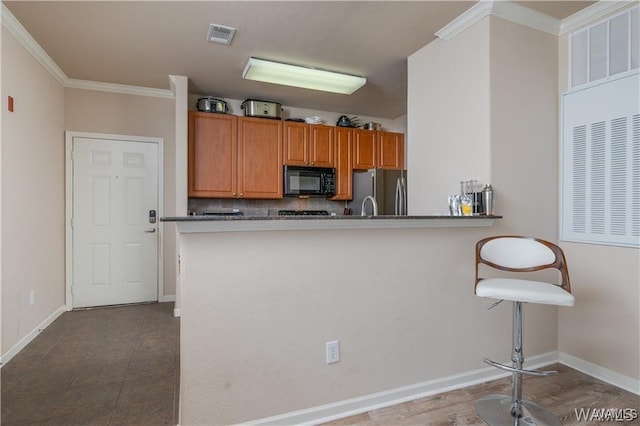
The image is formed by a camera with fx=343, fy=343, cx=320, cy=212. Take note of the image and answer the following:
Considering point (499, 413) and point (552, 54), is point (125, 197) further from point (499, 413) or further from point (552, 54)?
point (552, 54)

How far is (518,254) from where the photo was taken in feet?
6.62

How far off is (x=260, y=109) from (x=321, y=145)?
0.88 metres

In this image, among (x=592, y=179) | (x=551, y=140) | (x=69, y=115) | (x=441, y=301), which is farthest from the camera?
(x=69, y=115)

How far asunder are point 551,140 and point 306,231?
2.06m

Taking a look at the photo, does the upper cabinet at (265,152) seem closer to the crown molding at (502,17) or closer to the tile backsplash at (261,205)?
the tile backsplash at (261,205)

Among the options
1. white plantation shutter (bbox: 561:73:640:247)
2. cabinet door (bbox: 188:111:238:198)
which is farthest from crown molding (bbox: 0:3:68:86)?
white plantation shutter (bbox: 561:73:640:247)

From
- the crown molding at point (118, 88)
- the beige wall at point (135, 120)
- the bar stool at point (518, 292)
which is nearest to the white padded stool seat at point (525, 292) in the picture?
the bar stool at point (518, 292)

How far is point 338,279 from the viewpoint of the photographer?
1945 mm

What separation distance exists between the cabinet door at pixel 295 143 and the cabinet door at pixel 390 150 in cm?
108

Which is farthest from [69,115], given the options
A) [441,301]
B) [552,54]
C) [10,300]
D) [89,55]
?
[552,54]

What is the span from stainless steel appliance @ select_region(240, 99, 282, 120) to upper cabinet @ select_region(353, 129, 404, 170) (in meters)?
1.12

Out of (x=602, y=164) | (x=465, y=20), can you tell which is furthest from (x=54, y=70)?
(x=602, y=164)

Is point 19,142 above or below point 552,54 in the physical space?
below

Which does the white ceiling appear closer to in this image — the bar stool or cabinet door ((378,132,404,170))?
cabinet door ((378,132,404,170))
